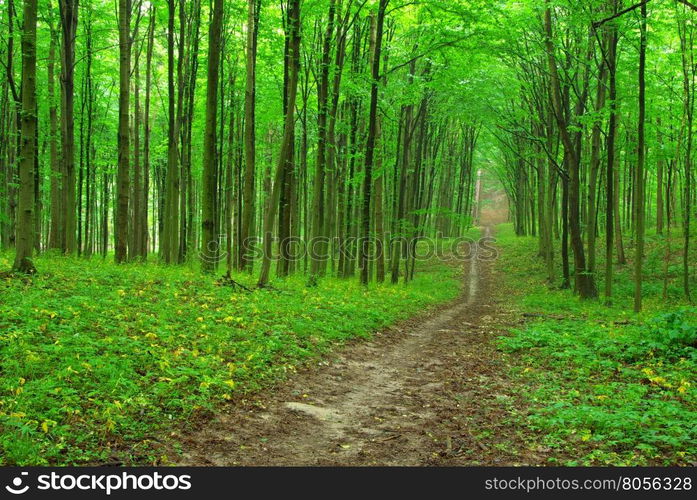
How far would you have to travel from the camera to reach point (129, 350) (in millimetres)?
6410

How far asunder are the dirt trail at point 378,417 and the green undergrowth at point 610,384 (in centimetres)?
46

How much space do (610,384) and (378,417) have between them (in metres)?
3.57

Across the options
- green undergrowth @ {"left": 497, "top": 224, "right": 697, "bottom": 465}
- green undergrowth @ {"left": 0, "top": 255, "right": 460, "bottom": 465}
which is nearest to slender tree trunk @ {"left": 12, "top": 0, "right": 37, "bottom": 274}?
green undergrowth @ {"left": 0, "top": 255, "right": 460, "bottom": 465}

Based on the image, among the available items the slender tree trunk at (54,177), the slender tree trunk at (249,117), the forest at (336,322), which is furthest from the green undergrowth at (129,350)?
the slender tree trunk at (54,177)

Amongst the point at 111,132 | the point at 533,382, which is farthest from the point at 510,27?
the point at 111,132

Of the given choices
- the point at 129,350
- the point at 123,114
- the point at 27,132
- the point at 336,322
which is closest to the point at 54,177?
the point at 123,114

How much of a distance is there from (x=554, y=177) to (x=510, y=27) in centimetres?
921

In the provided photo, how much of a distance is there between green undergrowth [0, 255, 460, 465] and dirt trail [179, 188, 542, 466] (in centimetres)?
46

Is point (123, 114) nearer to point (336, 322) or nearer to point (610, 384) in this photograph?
point (336, 322)

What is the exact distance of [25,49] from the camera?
8.72 meters

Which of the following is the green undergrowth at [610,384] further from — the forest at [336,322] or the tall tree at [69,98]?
the tall tree at [69,98]

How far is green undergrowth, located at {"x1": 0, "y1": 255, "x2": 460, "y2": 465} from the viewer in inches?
172

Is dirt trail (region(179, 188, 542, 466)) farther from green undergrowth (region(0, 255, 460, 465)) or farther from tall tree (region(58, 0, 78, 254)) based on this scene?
tall tree (region(58, 0, 78, 254))
